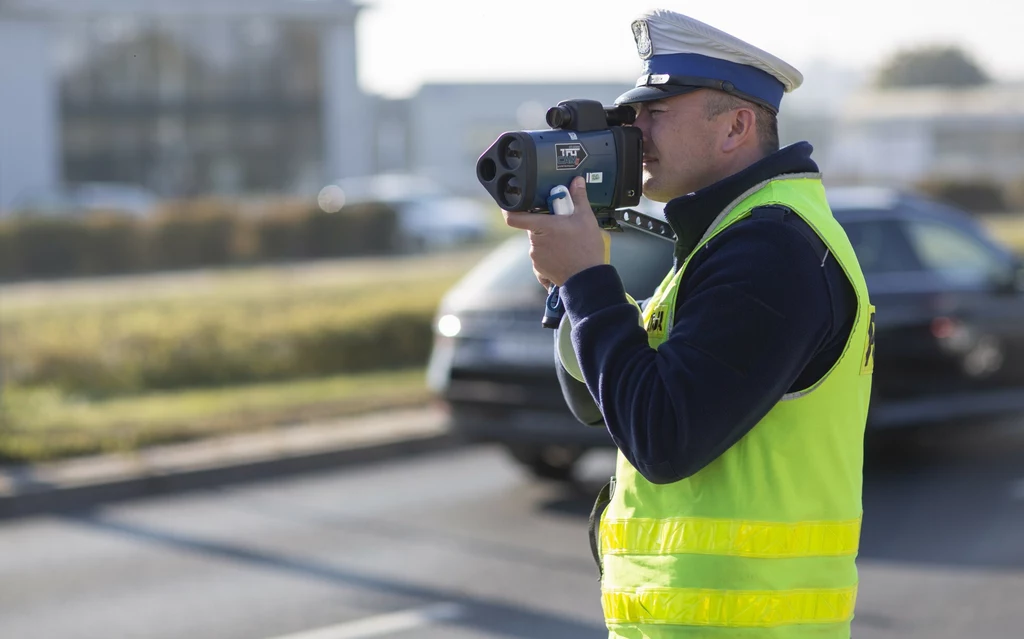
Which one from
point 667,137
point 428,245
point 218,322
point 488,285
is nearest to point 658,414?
point 667,137

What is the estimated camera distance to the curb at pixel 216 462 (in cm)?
820

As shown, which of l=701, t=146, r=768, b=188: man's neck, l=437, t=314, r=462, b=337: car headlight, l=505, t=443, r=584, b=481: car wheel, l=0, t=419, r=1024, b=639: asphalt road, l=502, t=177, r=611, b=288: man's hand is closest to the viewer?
l=502, t=177, r=611, b=288: man's hand

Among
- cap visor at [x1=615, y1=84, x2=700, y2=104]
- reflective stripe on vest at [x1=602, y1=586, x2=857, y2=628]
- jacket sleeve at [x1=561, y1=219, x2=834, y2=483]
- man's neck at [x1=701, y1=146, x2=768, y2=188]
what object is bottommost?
reflective stripe on vest at [x1=602, y1=586, x2=857, y2=628]

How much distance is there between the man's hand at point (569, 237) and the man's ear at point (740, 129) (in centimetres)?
25

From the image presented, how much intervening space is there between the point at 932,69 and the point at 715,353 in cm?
10016

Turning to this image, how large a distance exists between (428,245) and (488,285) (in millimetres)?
22572

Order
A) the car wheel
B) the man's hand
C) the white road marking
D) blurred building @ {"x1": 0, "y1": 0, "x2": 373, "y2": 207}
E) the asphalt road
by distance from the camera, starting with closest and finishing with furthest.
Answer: the man's hand < the white road marking < the asphalt road < the car wheel < blurred building @ {"x1": 0, "y1": 0, "x2": 373, "y2": 207}

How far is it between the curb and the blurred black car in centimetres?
45

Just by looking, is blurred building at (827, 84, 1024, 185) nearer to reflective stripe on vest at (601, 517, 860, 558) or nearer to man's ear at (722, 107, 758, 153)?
man's ear at (722, 107, 758, 153)

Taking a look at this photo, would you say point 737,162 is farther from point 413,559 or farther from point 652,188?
point 413,559

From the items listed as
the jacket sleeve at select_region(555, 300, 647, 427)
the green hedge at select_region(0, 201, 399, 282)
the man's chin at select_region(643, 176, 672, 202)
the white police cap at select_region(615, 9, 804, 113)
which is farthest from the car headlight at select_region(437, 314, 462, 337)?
the green hedge at select_region(0, 201, 399, 282)

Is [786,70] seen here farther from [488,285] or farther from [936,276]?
[936,276]

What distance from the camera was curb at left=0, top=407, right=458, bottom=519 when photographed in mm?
8195

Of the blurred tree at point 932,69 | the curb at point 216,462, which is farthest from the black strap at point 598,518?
the blurred tree at point 932,69
